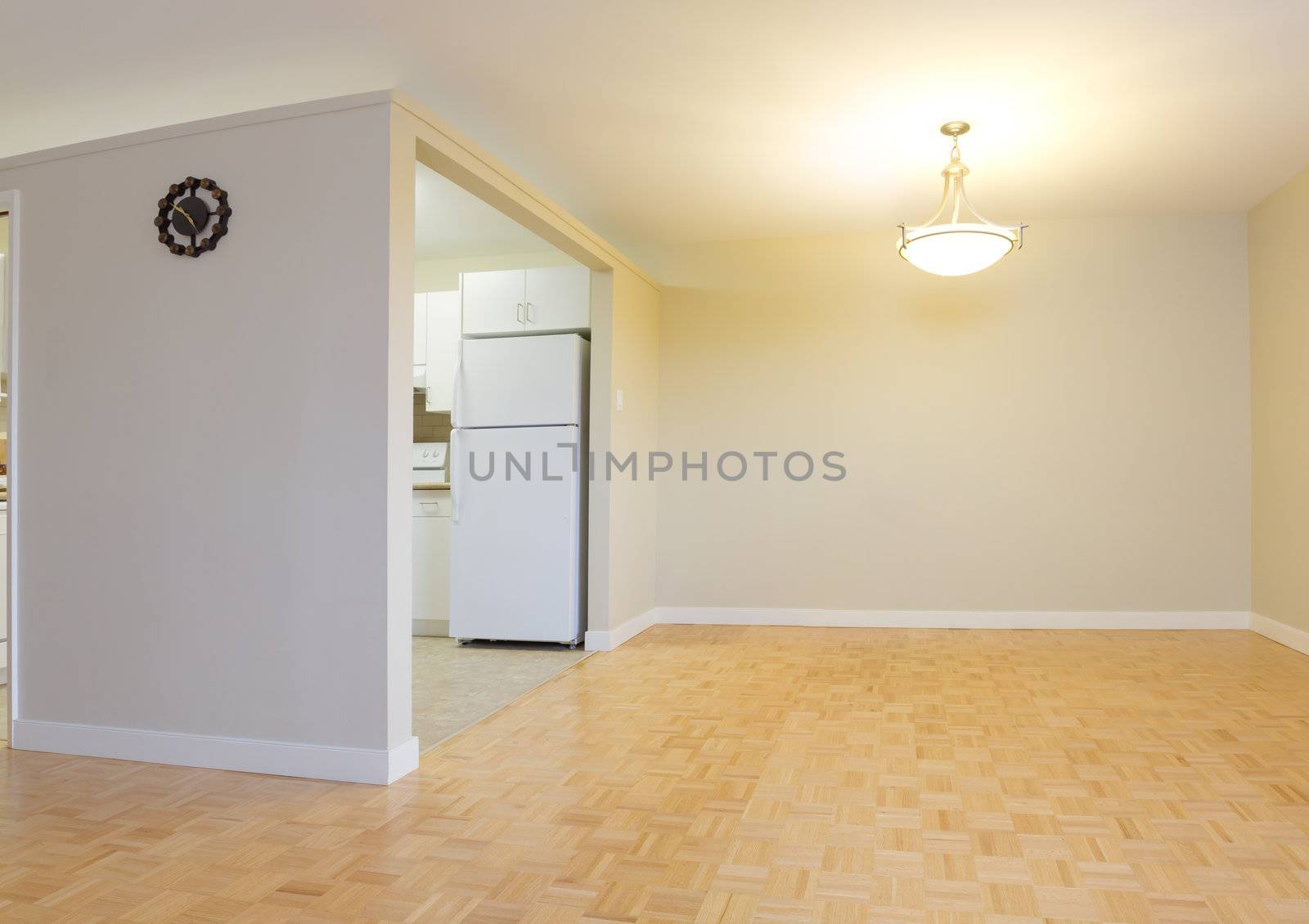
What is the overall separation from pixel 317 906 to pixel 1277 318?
539cm

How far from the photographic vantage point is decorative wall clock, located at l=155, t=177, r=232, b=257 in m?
3.02

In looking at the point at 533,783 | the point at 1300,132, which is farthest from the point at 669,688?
the point at 1300,132

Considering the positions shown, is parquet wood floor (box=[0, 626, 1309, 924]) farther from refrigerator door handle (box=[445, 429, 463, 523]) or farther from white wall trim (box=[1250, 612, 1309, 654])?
refrigerator door handle (box=[445, 429, 463, 523])

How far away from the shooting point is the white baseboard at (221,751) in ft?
9.29

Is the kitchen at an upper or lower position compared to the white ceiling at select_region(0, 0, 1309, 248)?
lower

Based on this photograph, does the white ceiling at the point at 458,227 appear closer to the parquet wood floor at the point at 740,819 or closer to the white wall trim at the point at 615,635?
the white wall trim at the point at 615,635

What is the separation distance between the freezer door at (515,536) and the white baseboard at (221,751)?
2.07 meters

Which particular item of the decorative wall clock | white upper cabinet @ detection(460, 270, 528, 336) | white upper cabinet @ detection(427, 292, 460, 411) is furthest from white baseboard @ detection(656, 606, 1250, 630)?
the decorative wall clock

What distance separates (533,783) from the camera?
2.80m

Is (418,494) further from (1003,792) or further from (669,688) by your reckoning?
(1003,792)

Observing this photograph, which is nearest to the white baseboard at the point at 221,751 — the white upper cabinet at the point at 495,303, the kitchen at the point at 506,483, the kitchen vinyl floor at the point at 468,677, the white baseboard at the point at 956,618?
the kitchen vinyl floor at the point at 468,677

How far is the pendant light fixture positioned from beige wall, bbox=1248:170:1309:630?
1.74 metres

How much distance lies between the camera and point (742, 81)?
139 inches

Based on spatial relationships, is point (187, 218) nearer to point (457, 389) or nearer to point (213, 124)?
point (213, 124)
